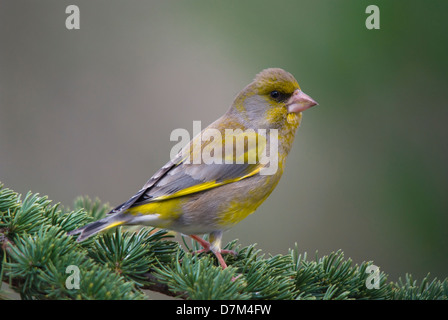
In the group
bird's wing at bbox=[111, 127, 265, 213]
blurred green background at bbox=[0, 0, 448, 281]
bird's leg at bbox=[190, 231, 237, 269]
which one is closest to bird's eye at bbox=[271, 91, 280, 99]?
bird's wing at bbox=[111, 127, 265, 213]

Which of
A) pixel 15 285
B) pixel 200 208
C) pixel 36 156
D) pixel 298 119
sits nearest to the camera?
pixel 15 285

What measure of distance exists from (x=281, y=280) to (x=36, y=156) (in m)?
3.71

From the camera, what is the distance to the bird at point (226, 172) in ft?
8.52

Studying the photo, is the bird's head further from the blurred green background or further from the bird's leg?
the bird's leg

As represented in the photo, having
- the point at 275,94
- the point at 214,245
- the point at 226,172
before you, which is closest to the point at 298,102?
the point at 275,94

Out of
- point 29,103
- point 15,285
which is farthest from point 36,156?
point 15,285

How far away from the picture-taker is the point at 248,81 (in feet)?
15.8

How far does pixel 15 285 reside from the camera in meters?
1.91

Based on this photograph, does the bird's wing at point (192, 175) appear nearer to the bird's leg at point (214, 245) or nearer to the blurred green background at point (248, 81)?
the bird's leg at point (214, 245)

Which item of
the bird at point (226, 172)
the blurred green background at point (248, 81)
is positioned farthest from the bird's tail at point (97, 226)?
the blurred green background at point (248, 81)

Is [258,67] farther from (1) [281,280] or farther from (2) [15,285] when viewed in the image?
(2) [15,285]

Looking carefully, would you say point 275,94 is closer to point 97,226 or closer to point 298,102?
point 298,102

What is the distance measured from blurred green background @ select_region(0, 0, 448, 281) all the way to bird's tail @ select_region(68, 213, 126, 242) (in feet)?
6.14

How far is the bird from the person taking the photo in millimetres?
2598
